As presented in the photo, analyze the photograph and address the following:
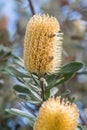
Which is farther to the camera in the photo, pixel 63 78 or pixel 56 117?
pixel 63 78

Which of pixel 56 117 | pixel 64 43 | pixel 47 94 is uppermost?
pixel 64 43

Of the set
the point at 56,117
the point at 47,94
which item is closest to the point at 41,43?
the point at 47,94

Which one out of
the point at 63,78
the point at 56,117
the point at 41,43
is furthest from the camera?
the point at 63,78

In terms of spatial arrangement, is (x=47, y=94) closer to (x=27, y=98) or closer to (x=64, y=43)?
(x=27, y=98)

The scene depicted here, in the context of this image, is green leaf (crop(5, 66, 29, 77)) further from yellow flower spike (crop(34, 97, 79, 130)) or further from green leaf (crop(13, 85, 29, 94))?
yellow flower spike (crop(34, 97, 79, 130))

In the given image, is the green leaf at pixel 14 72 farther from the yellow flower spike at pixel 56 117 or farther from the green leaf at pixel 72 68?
the yellow flower spike at pixel 56 117

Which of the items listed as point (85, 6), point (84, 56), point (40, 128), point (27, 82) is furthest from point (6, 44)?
point (40, 128)

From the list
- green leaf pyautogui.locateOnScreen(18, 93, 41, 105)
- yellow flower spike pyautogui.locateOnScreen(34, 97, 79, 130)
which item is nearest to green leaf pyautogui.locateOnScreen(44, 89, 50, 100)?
green leaf pyautogui.locateOnScreen(18, 93, 41, 105)
